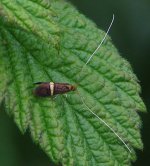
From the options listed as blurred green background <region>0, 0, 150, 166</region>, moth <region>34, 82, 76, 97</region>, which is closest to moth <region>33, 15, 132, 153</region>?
moth <region>34, 82, 76, 97</region>

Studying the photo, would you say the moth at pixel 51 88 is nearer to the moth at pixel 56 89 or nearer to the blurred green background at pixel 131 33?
the moth at pixel 56 89

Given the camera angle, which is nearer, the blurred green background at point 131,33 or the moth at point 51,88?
the moth at point 51,88

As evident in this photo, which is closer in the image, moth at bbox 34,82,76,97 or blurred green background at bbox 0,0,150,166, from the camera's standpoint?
moth at bbox 34,82,76,97

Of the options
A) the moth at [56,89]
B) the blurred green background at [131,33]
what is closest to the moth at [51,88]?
the moth at [56,89]

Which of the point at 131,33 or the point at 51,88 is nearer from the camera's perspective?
the point at 51,88

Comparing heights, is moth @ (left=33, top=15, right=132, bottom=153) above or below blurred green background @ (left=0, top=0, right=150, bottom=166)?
above

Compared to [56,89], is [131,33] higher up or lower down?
lower down

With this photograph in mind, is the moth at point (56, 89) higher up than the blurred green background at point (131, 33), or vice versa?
the moth at point (56, 89)

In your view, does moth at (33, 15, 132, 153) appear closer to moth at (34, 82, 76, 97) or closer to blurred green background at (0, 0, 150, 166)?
moth at (34, 82, 76, 97)

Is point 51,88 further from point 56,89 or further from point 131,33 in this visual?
point 131,33

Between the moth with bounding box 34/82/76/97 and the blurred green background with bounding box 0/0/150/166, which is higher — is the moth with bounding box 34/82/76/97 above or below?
above

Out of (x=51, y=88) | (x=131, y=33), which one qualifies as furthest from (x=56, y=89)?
(x=131, y=33)
